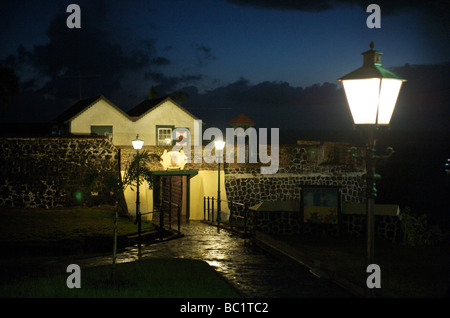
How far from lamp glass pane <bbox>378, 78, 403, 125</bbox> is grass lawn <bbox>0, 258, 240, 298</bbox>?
407 centimetres

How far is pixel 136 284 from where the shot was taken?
8.67 meters

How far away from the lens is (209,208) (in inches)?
816

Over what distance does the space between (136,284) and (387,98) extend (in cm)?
563

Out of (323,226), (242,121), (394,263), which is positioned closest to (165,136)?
(242,121)

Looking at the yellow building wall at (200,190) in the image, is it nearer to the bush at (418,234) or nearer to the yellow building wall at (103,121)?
the yellow building wall at (103,121)

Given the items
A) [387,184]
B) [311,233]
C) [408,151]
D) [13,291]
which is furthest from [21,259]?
[408,151]

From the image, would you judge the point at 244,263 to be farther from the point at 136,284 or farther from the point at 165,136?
the point at 165,136

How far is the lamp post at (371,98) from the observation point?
18.6 feet

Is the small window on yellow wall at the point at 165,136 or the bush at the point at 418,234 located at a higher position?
the small window on yellow wall at the point at 165,136

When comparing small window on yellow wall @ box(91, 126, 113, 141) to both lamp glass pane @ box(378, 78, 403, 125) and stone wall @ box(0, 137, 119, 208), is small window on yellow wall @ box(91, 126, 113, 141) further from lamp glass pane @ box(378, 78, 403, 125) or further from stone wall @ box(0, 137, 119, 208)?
lamp glass pane @ box(378, 78, 403, 125)

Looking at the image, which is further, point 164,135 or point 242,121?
point 164,135

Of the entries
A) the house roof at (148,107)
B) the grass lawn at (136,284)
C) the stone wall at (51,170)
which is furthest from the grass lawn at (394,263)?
the house roof at (148,107)

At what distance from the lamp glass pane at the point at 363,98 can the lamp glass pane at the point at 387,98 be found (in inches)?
2.9
